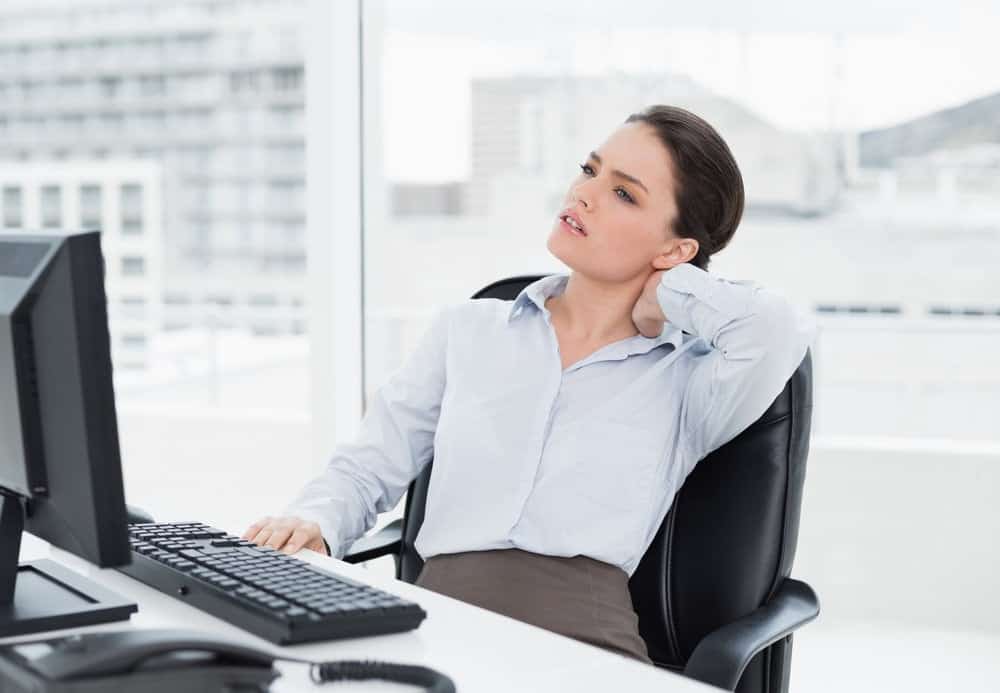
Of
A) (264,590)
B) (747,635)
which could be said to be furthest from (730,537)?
(264,590)

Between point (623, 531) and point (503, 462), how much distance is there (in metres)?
0.18

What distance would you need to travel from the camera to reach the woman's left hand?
1663 mm

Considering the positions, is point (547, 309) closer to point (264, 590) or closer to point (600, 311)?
point (600, 311)

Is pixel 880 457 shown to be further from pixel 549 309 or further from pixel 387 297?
pixel 549 309

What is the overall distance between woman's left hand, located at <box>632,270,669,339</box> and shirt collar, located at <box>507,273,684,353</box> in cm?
1

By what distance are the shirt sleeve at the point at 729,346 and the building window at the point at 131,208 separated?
16899 mm

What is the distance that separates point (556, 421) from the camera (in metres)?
1.61

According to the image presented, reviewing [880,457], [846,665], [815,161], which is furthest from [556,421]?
[815,161]

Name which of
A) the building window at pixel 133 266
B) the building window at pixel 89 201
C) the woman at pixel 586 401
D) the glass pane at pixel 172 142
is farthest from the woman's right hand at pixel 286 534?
the building window at pixel 133 266

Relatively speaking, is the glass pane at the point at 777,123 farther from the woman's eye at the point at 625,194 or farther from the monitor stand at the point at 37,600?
the monitor stand at the point at 37,600

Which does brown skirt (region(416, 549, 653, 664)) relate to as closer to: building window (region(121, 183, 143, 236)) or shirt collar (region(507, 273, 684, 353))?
shirt collar (region(507, 273, 684, 353))

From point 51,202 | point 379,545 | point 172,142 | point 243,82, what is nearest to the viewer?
point 379,545

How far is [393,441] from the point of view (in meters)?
1.71

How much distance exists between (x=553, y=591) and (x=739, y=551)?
24 cm
